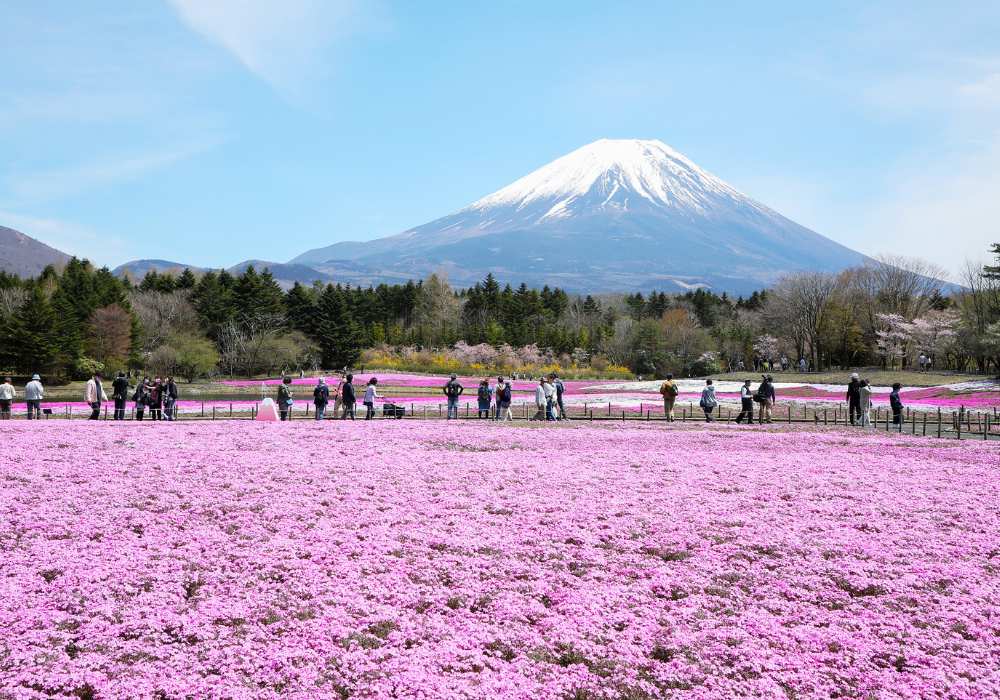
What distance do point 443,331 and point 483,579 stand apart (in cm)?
10667

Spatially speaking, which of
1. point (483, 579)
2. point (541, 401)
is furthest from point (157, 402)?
point (483, 579)

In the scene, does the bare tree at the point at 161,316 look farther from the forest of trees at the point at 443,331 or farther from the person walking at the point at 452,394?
the person walking at the point at 452,394

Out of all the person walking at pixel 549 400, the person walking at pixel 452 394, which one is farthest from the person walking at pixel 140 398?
the person walking at pixel 549 400

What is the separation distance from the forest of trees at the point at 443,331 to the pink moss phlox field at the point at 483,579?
57.0 m

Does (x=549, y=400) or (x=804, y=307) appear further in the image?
(x=804, y=307)

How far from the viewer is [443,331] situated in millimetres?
115438

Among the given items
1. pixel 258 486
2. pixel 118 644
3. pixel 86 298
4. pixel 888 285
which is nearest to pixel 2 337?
pixel 86 298

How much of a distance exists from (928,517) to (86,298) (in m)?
87.0

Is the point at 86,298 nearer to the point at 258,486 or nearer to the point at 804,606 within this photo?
the point at 258,486

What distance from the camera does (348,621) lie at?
25.8 ft

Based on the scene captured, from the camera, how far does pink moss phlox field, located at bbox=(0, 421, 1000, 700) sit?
6.90m

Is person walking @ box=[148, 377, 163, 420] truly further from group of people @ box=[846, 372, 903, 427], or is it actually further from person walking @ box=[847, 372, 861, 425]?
person walking @ box=[847, 372, 861, 425]

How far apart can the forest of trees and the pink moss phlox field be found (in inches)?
2246

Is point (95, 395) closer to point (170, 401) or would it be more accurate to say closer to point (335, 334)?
point (170, 401)
